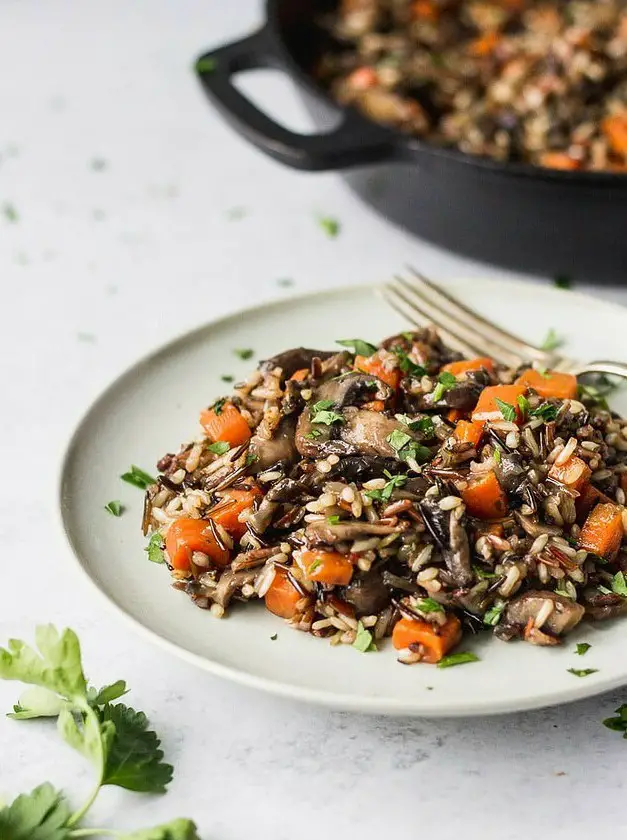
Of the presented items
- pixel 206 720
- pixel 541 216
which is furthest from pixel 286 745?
pixel 541 216

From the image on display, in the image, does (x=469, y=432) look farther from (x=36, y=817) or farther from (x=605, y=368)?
(x=36, y=817)

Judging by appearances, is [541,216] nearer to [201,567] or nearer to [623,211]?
[623,211]

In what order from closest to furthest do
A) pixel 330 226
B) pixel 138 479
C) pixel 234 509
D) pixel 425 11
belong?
1. pixel 234 509
2. pixel 138 479
3. pixel 330 226
4. pixel 425 11

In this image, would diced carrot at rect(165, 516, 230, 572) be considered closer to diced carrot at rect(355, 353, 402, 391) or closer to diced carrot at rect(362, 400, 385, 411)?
diced carrot at rect(362, 400, 385, 411)

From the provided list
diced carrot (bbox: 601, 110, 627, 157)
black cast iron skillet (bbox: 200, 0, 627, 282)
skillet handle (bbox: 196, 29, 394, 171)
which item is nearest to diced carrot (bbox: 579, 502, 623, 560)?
black cast iron skillet (bbox: 200, 0, 627, 282)

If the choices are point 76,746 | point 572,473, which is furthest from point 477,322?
point 76,746
